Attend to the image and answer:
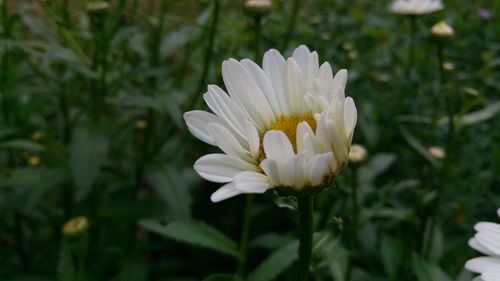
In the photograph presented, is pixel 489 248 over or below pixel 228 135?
below

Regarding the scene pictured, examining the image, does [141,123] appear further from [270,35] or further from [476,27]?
[476,27]

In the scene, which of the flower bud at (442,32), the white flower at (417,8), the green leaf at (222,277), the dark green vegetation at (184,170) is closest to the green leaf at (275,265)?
the dark green vegetation at (184,170)

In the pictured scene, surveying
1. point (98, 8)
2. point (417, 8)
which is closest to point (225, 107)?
point (98, 8)

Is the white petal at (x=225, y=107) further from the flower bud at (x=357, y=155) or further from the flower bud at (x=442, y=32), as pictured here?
the flower bud at (x=442, y=32)

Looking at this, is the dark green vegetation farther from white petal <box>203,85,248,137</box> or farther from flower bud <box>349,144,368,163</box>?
white petal <box>203,85,248,137</box>

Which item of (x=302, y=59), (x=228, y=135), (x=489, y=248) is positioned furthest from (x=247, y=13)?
(x=489, y=248)

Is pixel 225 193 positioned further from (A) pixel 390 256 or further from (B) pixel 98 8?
(B) pixel 98 8

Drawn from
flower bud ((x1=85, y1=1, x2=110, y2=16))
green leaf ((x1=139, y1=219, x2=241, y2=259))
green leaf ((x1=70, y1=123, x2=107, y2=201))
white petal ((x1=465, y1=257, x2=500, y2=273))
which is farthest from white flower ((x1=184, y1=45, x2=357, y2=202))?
flower bud ((x1=85, y1=1, x2=110, y2=16))
